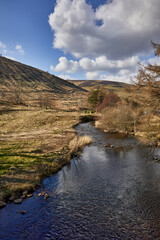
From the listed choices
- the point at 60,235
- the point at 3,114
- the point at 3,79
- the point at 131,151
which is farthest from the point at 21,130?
the point at 3,79

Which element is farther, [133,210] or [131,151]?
[131,151]

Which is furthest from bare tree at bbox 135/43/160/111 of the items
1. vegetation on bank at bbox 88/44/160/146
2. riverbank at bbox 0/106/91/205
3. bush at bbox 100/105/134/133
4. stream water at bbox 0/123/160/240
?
bush at bbox 100/105/134/133

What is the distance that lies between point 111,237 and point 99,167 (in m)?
10.9

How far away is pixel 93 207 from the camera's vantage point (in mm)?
13328

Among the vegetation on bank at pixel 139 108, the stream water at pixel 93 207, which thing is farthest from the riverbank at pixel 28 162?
the vegetation on bank at pixel 139 108

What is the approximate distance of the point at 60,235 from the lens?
10.6 metres

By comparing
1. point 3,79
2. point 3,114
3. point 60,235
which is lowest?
point 60,235

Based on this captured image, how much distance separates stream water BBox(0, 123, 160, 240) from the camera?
35.3 feet

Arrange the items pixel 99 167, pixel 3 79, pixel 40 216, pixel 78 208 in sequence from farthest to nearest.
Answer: pixel 3 79 < pixel 99 167 < pixel 78 208 < pixel 40 216

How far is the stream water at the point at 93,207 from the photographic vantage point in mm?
10766

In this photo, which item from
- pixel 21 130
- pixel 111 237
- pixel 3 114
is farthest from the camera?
pixel 3 114

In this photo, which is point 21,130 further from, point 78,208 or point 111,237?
point 111,237

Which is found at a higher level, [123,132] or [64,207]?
[123,132]

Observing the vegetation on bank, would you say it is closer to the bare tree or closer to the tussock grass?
the bare tree
